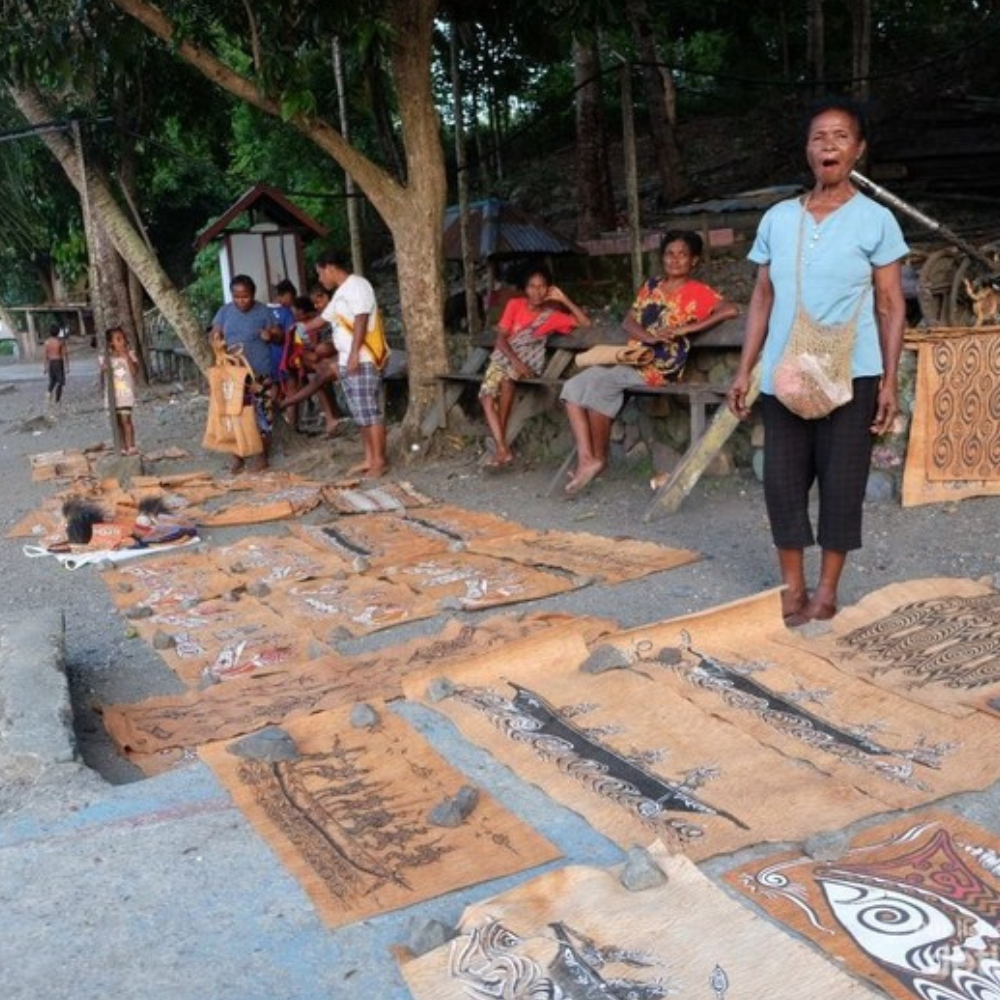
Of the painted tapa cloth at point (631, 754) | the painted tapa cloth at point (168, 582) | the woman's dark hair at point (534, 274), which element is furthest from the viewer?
the woman's dark hair at point (534, 274)

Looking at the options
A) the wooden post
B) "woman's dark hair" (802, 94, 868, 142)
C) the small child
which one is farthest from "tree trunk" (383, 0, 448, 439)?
"woman's dark hair" (802, 94, 868, 142)

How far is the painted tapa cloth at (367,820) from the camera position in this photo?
251 cm

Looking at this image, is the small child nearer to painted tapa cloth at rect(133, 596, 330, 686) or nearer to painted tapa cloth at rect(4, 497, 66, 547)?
painted tapa cloth at rect(4, 497, 66, 547)

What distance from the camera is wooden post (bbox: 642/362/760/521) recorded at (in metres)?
6.41

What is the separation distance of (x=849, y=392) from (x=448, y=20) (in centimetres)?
724

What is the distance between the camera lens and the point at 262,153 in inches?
698

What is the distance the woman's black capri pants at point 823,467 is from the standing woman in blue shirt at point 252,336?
19.8 ft

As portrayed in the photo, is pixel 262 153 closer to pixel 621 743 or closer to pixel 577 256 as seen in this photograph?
pixel 577 256

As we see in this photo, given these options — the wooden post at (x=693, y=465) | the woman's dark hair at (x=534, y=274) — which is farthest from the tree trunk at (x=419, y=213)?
the wooden post at (x=693, y=465)

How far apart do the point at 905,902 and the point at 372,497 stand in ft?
19.0

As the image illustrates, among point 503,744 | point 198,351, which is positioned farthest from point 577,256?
point 503,744

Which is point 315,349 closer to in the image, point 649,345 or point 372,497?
point 372,497

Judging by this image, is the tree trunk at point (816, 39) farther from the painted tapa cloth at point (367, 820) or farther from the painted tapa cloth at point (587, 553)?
the painted tapa cloth at point (367, 820)

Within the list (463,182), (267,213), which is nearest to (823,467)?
(463,182)
